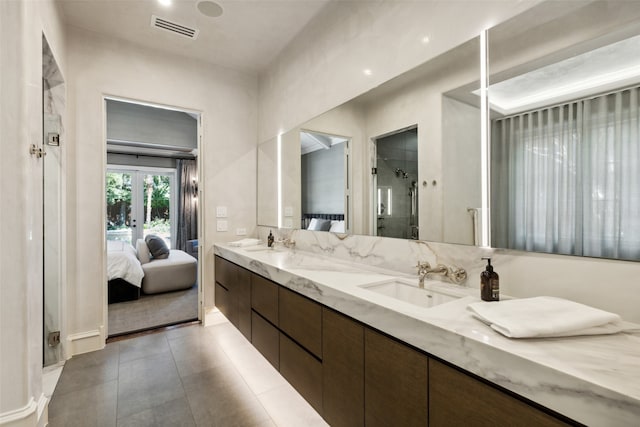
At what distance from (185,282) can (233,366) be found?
2.61m

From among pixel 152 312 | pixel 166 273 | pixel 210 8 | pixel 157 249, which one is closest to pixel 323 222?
pixel 210 8

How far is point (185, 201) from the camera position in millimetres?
7348

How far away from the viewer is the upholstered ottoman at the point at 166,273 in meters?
4.30

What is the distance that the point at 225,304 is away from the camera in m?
2.91

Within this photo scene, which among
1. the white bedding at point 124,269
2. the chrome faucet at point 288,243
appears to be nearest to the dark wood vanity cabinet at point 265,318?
the chrome faucet at point 288,243

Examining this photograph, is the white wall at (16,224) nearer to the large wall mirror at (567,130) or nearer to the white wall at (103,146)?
the white wall at (103,146)

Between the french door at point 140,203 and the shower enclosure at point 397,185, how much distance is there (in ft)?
21.8

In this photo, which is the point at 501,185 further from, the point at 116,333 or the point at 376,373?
the point at 116,333

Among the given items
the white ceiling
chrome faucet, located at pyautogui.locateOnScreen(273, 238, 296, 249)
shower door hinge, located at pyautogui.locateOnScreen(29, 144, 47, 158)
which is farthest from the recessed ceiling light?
chrome faucet, located at pyautogui.locateOnScreen(273, 238, 296, 249)

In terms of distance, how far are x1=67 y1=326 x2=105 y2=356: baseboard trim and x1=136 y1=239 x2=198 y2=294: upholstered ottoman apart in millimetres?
1612

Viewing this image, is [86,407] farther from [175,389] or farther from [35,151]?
[35,151]

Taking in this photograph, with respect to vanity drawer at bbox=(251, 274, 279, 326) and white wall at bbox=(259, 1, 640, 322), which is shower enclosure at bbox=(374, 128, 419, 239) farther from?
vanity drawer at bbox=(251, 274, 279, 326)

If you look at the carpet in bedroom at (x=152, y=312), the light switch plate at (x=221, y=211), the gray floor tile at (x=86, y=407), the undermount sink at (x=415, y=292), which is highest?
the light switch plate at (x=221, y=211)

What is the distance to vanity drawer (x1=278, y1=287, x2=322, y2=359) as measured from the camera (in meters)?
1.51
